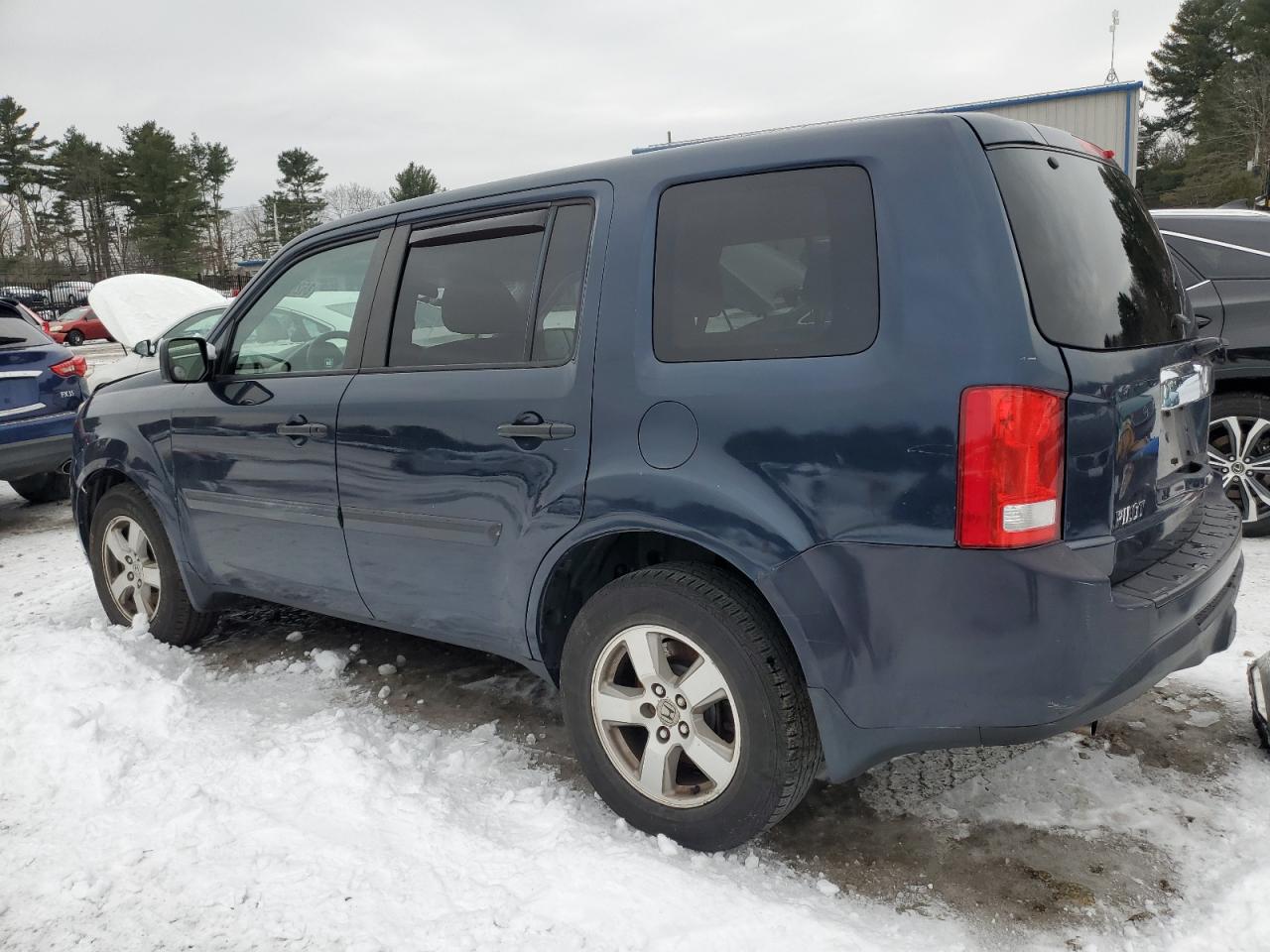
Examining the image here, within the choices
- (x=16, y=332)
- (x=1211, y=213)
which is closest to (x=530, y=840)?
(x=1211, y=213)

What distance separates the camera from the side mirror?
3.96 meters

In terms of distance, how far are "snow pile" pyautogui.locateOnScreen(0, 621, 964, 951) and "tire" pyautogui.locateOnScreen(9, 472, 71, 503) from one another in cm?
566

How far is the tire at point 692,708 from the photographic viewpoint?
8.04ft

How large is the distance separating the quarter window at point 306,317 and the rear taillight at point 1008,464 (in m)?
2.28

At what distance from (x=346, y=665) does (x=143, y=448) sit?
4.33 feet

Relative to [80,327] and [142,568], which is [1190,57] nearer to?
[80,327]

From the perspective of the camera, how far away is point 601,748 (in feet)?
9.14

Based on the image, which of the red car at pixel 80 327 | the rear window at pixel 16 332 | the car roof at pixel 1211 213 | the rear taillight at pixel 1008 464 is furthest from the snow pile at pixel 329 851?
the red car at pixel 80 327

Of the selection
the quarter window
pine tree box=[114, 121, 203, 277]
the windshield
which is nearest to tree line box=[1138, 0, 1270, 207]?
the windshield

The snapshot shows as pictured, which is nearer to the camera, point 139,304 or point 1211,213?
point 1211,213

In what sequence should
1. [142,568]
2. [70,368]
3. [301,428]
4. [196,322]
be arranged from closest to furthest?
[301,428], [142,568], [70,368], [196,322]

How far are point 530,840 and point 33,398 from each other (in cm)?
655

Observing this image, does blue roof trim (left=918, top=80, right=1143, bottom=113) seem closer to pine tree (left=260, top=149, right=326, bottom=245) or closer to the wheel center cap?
the wheel center cap

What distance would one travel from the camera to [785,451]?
2.34 metres
